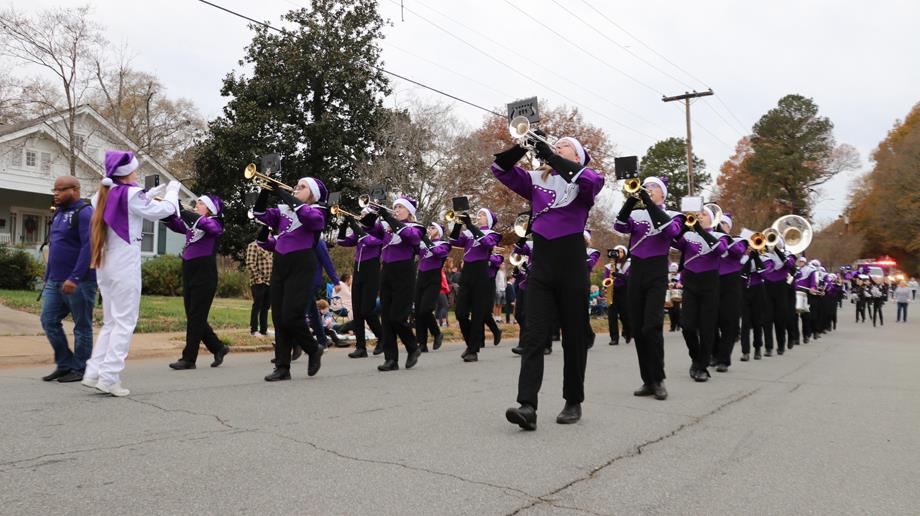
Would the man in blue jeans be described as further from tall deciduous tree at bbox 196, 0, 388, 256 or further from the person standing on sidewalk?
tall deciduous tree at bbox 196, 0, 388, 256

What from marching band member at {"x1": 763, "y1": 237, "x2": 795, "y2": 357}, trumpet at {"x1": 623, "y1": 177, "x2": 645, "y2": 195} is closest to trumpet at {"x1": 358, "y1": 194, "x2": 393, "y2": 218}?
trumpet at {"x1": 623, "y1": 177, "x2": 645, "y2": 195}

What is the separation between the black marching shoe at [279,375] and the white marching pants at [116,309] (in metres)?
1.60

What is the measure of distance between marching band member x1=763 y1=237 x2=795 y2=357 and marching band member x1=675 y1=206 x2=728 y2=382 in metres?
4.51

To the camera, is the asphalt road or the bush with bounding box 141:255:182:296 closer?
the asphalt road

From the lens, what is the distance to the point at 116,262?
6316mm

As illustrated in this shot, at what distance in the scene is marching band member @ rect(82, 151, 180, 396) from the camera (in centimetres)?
622

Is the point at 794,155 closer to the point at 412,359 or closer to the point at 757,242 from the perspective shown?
the point at 757,242

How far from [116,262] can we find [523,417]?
388 cm

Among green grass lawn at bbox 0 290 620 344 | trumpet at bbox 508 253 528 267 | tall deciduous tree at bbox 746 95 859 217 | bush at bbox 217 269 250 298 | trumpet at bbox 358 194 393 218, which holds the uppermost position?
tall deciduous tree at bbox 746 95 859 217

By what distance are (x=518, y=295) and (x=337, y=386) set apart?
7.28 m

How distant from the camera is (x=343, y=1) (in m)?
29.8

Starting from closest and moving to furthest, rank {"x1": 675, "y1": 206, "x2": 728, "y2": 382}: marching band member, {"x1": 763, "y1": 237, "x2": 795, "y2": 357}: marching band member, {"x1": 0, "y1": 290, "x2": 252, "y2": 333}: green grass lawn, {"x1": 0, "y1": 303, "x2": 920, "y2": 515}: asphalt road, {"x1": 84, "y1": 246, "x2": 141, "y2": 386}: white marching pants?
{"x1": 0, "y1": 303, "x2": 920, "y2": 515}: asphalt road, {"x1": 84, "y1": 246, "x2": 141, "y2": 386}: white marching pants, {"x1": 675, "y1": 206, "x2": 728, "y2": 382}: marching band member, {"x1": 0, "y1": 290, "x2": 252, "y2": 333}: green grass lawn, {"x1": 763, "y1": 237, "x2": 795, "y2": 357}: marching band member

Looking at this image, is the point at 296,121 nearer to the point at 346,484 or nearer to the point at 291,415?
the point at 291,415

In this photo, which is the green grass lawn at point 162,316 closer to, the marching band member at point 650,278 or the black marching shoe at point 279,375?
the black marching shoe at point 279,375
